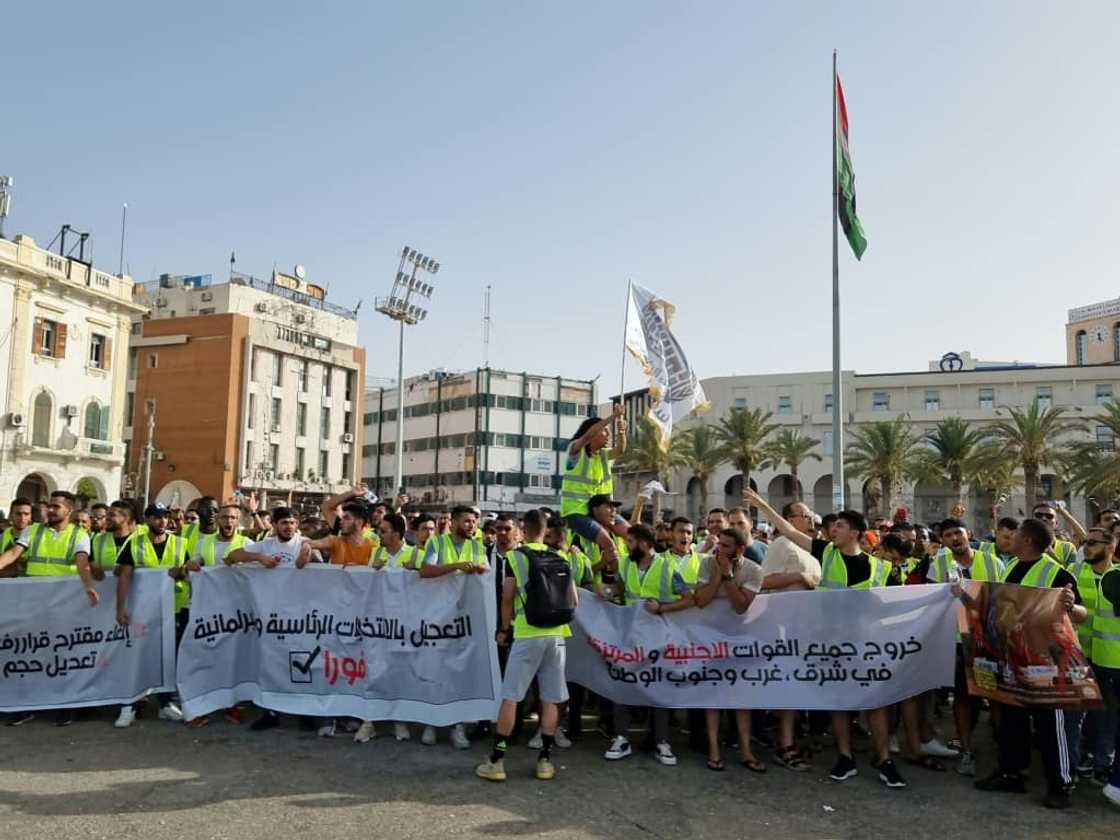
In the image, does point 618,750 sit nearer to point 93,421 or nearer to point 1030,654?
point 1030,654

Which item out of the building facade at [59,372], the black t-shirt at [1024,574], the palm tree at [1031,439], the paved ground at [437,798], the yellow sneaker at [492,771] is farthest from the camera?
the palm tree at [1031,439]

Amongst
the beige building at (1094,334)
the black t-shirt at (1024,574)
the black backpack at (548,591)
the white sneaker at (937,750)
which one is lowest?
the white sneaker at (937,750)

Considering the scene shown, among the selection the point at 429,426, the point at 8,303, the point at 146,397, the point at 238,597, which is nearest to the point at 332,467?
the point at 146,397

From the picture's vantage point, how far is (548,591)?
734cm

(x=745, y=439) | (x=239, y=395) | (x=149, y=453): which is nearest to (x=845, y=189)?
(x=745, y=439)

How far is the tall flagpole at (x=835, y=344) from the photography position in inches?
681

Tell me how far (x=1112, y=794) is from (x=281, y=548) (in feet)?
23.4

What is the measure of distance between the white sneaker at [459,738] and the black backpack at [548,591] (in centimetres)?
142

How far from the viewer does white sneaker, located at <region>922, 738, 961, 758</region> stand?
7848mm

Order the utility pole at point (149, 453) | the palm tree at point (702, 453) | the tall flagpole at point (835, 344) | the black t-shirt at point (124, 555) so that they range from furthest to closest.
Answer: the palm tree at point (702, 453) < the utility pole at point (149, 453) < the tall flagpole at point (835, 344) < the black t-shirt at point (124, 555)

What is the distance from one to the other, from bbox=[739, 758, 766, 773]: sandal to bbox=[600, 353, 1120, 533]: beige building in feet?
193

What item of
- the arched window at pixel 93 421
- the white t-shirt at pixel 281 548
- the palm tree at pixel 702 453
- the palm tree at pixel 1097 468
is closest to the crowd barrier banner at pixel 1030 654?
the white t-shirt at pixel 281 548

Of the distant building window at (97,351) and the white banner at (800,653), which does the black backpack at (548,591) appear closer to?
the white banner at (800,653)

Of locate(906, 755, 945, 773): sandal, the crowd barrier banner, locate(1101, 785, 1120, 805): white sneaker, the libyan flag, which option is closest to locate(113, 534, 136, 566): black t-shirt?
locate(906, 755, 945, 773): sandal
